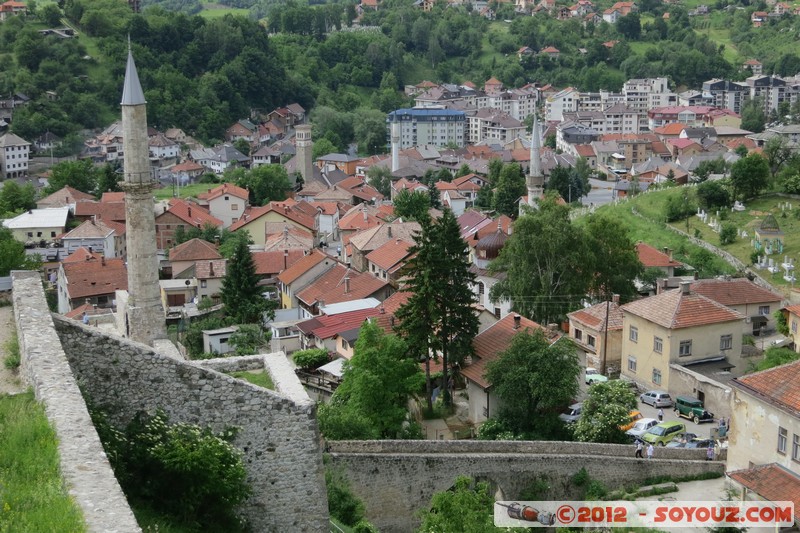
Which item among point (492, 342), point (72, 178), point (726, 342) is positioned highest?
point (492, 342)

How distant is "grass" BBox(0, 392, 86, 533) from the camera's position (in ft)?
17.4

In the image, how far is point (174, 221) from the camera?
49250 millimetres

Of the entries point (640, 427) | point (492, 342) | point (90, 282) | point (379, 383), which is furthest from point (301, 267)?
point (640, 427)

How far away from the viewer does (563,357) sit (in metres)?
20.1

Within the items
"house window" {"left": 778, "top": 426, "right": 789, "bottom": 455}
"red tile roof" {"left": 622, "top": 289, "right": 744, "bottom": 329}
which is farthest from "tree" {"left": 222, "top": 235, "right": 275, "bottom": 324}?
"house window" {"left": 778, "top": 426, "right": 789, "bottom": 455}

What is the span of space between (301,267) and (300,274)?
64cm

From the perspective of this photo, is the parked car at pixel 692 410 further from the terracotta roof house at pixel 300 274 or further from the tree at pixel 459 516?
the terracotta roof house at pixel 300 274

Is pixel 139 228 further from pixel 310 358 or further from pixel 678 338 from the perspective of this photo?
pixel 678 338

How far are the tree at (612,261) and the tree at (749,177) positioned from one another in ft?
59.3

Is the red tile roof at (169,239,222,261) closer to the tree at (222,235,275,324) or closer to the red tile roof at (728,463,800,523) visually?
the tree at (222,235,275,324)

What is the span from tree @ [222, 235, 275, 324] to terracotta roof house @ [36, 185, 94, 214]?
20259 mm

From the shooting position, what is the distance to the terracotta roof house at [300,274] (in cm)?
3444

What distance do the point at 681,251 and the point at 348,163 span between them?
40723mm

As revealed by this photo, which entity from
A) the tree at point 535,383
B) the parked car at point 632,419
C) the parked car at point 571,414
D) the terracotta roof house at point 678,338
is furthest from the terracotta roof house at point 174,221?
the parked car at point 632,419
